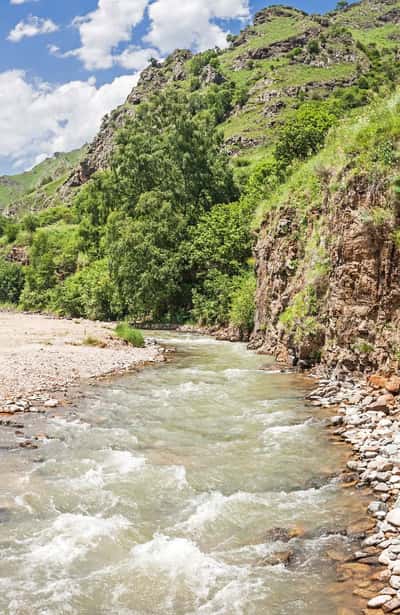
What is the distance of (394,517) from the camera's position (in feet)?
27.6

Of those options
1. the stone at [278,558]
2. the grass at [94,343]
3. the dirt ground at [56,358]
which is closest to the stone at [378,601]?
the stone at [278,558]

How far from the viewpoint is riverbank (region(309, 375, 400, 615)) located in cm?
709

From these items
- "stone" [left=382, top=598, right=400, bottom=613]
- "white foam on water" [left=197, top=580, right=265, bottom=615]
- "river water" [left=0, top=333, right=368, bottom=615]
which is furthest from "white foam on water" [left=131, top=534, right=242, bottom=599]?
"stone" [left=382, top=598, right=400, bottom=613]

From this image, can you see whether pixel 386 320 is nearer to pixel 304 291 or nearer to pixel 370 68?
pixel 304 291

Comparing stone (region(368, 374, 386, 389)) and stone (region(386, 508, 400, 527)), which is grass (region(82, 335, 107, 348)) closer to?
stone (region(368, 374, 386, 389))

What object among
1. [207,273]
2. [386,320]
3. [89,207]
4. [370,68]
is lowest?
[386,320]

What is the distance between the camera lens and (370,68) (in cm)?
12519

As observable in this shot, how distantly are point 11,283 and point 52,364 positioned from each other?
66.9 meters

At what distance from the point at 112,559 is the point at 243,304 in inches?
1114

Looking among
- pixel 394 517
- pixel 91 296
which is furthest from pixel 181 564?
pixel 91 296

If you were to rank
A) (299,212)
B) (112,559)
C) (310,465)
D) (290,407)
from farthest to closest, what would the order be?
(299,212) < (290,407) < (310,465) < (112,559)

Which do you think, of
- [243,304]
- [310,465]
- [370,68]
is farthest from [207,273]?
[370,68]

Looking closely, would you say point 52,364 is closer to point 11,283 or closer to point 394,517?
point 394,517

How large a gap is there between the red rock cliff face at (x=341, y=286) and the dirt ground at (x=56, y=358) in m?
8.07
